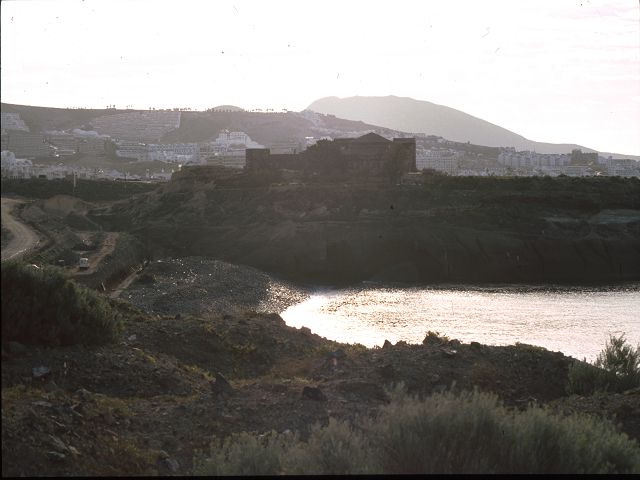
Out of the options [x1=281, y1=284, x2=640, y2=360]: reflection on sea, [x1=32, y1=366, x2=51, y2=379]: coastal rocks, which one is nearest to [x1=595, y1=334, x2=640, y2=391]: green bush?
[x1=281, y1=284, x2=640, y2=360]: reflection on sea

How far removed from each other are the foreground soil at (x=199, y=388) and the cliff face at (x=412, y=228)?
38.2 metres

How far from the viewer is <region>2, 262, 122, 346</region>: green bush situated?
9.81 meters

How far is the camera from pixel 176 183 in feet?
271

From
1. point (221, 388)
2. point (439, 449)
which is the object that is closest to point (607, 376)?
point (221, 388)

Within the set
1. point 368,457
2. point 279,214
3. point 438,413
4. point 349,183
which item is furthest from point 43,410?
point 349,183

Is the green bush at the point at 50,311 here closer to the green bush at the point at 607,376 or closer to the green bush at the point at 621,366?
the green bush at the point at 607,376

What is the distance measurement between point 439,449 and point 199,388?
6440mm

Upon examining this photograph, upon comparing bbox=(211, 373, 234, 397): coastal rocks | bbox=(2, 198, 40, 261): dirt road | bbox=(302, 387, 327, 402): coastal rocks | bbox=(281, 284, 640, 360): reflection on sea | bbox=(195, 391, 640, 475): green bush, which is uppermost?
bbox=(2, 198, 40, 261): dirt road

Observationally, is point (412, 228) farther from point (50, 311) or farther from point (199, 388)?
point (50, 311)

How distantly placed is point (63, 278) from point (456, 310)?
30.4 meters

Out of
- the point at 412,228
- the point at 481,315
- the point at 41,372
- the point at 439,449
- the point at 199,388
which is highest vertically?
the point at 439,449

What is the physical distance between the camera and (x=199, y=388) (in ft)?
44.2

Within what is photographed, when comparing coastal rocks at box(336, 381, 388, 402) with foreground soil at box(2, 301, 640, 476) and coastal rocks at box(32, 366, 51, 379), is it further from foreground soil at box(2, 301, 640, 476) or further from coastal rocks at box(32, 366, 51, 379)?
coastal rocks at box(32, 366, 51, 379)

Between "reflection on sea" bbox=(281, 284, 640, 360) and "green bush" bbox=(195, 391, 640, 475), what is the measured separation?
1814cm
